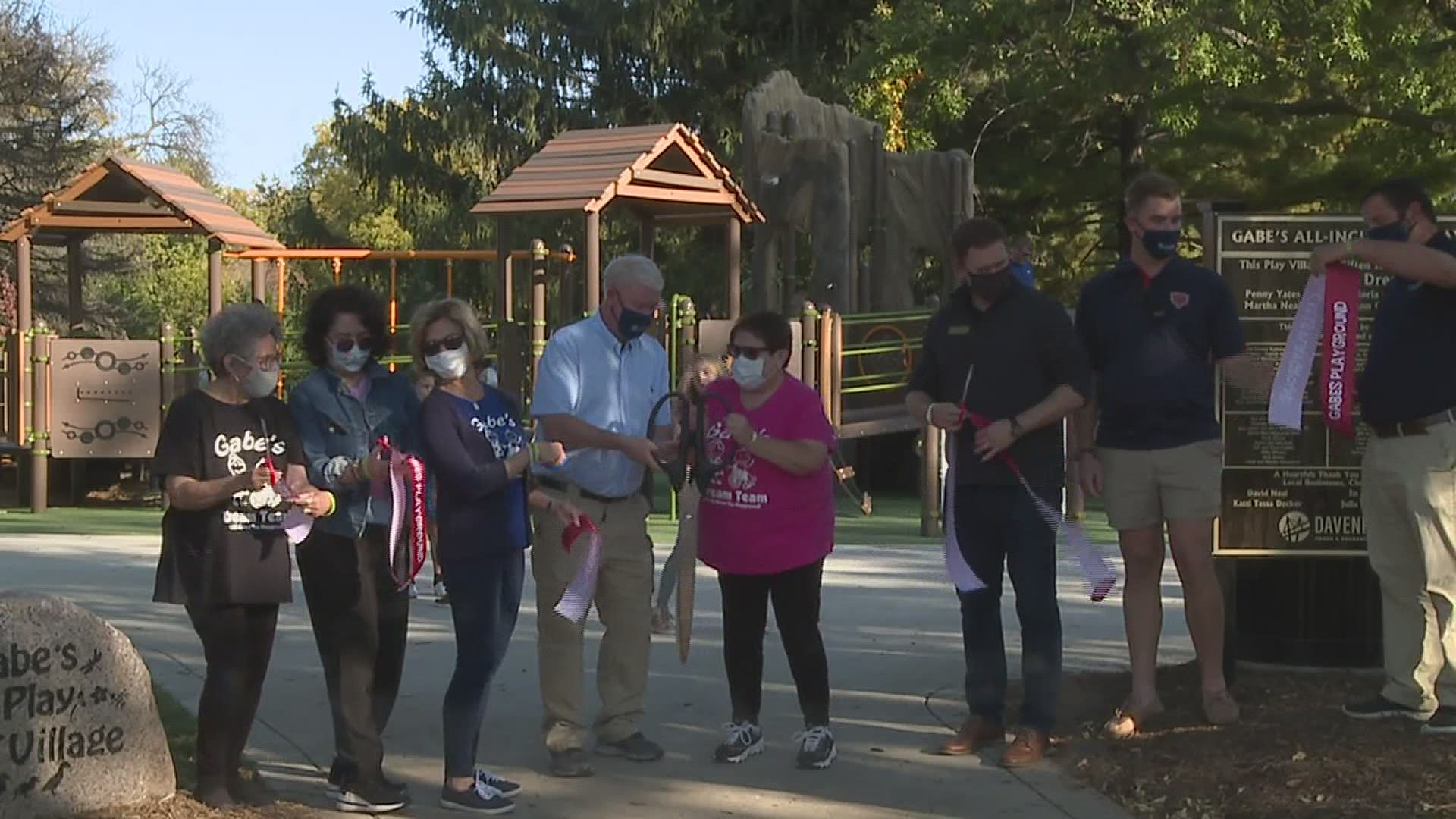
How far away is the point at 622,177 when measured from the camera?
16359mm

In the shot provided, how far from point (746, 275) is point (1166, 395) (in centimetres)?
2822

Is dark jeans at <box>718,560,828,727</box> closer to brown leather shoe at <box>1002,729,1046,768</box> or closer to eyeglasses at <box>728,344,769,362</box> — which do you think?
brown leather shoe at <box>1002,729,1046,768</box>

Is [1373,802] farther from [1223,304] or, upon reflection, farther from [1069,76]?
[1069,76]

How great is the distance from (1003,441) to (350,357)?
2.11m

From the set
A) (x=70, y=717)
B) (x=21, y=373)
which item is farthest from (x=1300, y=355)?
(x=21, y=373)

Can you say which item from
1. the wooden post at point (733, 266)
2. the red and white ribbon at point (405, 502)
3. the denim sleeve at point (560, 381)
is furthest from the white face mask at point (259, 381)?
the wooden post at point (733, 266)

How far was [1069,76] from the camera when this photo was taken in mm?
24453

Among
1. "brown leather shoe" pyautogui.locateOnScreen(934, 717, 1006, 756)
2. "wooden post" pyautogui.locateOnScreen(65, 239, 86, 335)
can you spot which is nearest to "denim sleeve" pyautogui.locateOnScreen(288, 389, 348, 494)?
"brown leather shoe" pyautogui.locateOnScreen(934, 717, 1006, 756)

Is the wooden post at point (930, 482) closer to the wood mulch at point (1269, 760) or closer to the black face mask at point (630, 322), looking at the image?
the wood mulch at point (1269, 760)

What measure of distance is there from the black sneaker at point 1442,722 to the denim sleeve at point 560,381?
3.07m

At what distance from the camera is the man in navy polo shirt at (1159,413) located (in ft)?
21.3

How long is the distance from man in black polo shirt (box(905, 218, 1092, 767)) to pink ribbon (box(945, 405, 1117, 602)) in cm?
2

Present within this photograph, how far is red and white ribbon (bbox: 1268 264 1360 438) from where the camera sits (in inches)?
259

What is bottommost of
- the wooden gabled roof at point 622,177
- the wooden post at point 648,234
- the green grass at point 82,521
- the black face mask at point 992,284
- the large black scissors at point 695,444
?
the green grass at point 82,521
